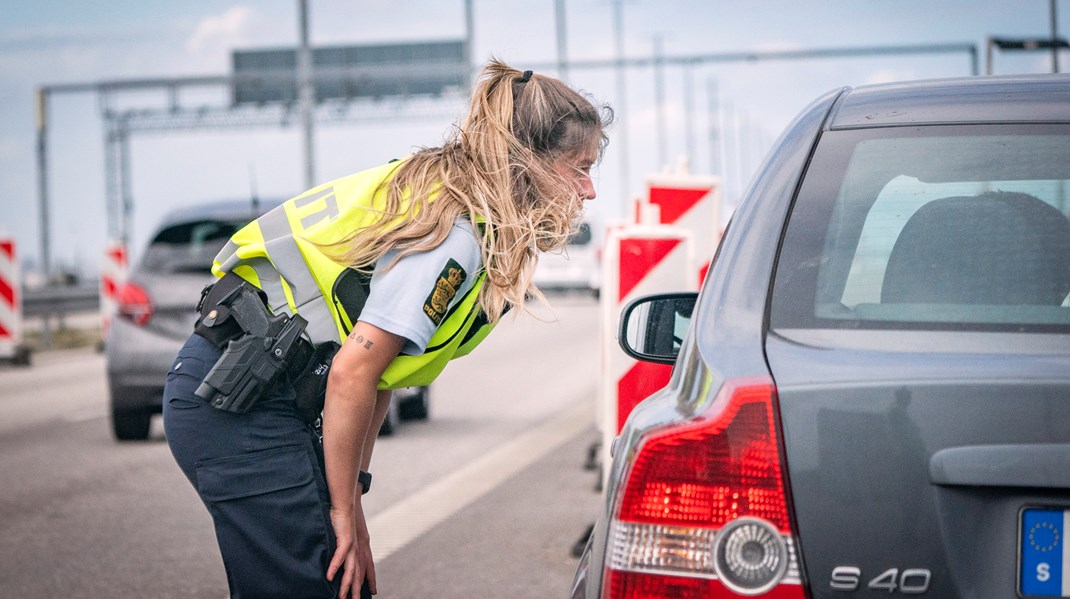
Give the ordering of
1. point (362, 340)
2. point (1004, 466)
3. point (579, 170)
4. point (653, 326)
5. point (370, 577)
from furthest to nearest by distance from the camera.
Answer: point (653, 326) → point (370, 577) → point (579, 170) → point (362, 340) → point (1004, 466)


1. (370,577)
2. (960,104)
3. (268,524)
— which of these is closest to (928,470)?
(960,104)

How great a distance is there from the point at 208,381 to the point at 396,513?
14.3ft

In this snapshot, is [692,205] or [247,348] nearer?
[247,348]

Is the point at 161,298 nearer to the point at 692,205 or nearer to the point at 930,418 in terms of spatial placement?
the point at 692,205

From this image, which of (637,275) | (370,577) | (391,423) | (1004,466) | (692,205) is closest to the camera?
(1004,466)

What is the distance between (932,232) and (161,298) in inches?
311

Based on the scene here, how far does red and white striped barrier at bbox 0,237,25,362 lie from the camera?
54.4 ft

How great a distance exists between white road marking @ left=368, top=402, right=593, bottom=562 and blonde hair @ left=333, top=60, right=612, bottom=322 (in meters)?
3.36

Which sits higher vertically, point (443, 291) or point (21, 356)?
point (443, 291)

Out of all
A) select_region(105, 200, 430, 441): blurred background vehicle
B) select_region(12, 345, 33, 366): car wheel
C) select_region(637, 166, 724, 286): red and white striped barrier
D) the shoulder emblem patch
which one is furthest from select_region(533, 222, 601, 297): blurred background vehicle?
the shoulder emblem patch

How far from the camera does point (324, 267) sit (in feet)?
8.62

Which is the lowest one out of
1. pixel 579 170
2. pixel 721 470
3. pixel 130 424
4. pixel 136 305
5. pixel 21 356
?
pixel 21 356

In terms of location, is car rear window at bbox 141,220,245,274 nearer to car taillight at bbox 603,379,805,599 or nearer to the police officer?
the police officer

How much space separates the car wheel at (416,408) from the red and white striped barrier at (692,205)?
4.20 m
